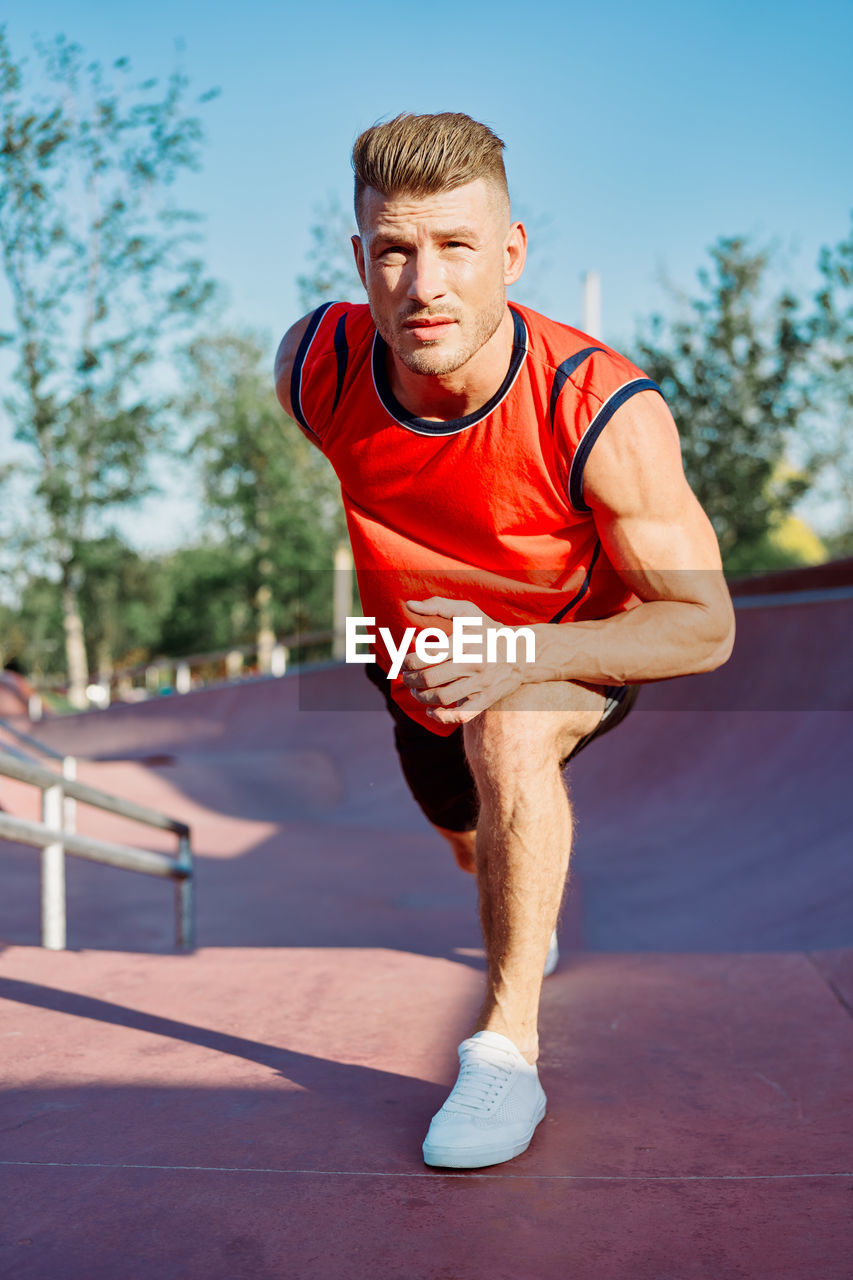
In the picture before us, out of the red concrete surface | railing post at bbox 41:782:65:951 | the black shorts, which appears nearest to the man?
the red concrete surface

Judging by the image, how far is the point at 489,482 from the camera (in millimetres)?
2066

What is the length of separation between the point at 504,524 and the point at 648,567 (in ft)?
0.97

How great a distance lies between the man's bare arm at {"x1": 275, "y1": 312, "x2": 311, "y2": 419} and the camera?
2.50 metres

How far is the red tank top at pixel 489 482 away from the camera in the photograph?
1.99 metres

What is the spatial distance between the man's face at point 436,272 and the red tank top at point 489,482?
0.14 metres

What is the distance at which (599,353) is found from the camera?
2.03 m

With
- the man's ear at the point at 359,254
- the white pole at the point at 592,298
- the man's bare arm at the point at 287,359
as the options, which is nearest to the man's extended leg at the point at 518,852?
the man's ear at the point at 359,254

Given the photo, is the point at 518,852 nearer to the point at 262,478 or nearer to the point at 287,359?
the point at 287,359

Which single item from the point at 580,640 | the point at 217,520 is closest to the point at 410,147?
the point at 580,640

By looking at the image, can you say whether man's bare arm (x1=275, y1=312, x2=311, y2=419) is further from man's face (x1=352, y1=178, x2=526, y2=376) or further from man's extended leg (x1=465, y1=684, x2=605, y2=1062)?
man's extended leg (x1=465, y1=684, x2=605, y2=1062)

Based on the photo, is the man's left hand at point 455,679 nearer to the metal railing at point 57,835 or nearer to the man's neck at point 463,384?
the man's neck at point 463,384

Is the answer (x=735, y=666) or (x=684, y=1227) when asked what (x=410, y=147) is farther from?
(x=735, y=666)

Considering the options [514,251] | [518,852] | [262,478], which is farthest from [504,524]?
[262,478]

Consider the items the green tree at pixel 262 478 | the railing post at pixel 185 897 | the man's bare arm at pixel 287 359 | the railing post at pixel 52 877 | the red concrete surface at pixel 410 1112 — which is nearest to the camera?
the red concrete surface at pixel 410 1112
